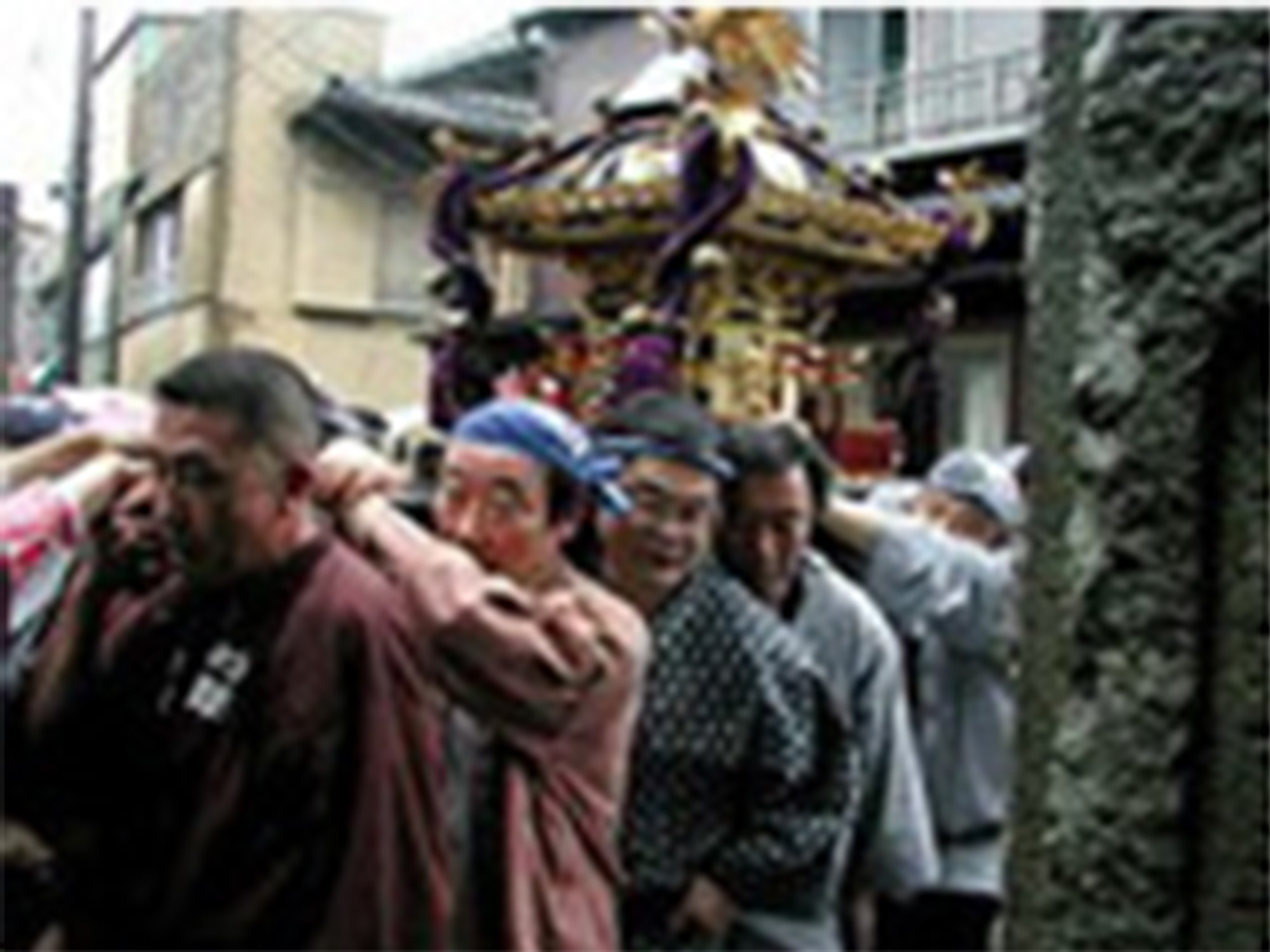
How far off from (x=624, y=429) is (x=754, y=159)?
1915mm

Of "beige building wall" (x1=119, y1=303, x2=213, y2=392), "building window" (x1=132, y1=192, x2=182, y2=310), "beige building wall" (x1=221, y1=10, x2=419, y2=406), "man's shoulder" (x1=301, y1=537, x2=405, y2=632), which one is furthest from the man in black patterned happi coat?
"building window" (x1=132, y1=192, x2=182, y2=310)

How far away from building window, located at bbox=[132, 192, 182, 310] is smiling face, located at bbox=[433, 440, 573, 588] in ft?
69.6

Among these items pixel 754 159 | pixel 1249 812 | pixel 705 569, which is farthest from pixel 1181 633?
pixel 754 159

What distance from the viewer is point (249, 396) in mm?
2580

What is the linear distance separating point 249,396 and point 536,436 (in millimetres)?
614

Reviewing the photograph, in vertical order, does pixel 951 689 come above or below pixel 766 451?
below

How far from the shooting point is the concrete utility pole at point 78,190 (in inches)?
698

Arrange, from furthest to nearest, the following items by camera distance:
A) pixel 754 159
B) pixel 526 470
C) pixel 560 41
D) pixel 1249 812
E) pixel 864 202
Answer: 1. pixel 560 41
2. pixel 864 202
3. pixel 754 159
4. pixel 526 470
5. pixel 1249 812

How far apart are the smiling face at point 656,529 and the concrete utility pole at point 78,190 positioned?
14107mm

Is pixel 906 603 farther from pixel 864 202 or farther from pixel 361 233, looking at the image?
pixel 361 233

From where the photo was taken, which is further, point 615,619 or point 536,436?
point 536,436

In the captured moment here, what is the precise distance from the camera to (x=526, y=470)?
3074mm

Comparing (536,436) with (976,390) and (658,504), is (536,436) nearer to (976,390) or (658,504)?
(658,504)

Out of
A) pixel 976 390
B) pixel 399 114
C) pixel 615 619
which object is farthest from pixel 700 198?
pixel 399 114
